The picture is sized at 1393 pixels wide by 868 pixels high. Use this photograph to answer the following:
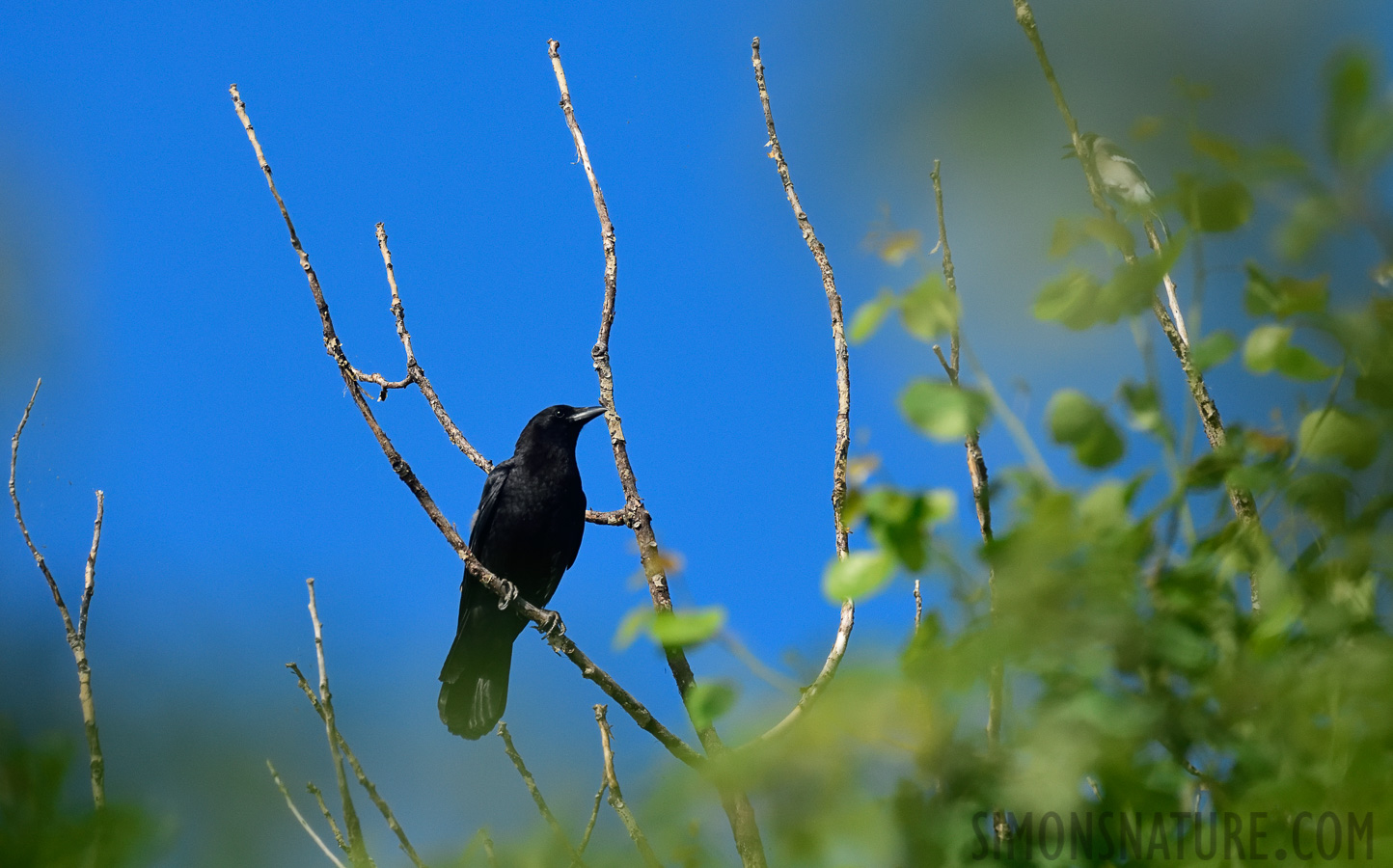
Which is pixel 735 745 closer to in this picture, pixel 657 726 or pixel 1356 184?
pixel 1356 184

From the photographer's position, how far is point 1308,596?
3.83 ft

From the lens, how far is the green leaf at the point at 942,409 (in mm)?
1146

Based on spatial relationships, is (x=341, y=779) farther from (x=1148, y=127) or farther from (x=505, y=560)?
(x=505, y=560)

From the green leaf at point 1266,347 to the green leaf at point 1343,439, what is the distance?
0.08 metres

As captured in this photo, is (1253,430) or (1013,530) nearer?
(1013,530)

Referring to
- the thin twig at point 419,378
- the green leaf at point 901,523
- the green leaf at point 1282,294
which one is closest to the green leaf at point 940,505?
Result: the green leaf at point 901,523

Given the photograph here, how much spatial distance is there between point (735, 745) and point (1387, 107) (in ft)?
3.17

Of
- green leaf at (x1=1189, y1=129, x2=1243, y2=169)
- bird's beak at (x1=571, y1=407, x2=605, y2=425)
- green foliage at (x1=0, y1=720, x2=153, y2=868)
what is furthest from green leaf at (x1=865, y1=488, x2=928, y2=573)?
bird's beak at (x1=571, y1=407, x2=605, y2=425)

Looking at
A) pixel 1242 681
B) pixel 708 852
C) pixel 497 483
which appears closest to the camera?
pixel 1242 681

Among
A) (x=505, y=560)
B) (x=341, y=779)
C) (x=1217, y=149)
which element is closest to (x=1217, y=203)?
(x=1217, y=149)

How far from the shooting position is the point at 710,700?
4.31 feet

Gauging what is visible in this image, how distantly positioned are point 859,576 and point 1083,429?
333 mm

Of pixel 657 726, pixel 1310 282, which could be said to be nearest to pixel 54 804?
pixel 1310 282

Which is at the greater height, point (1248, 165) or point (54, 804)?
point (1248, 165)
